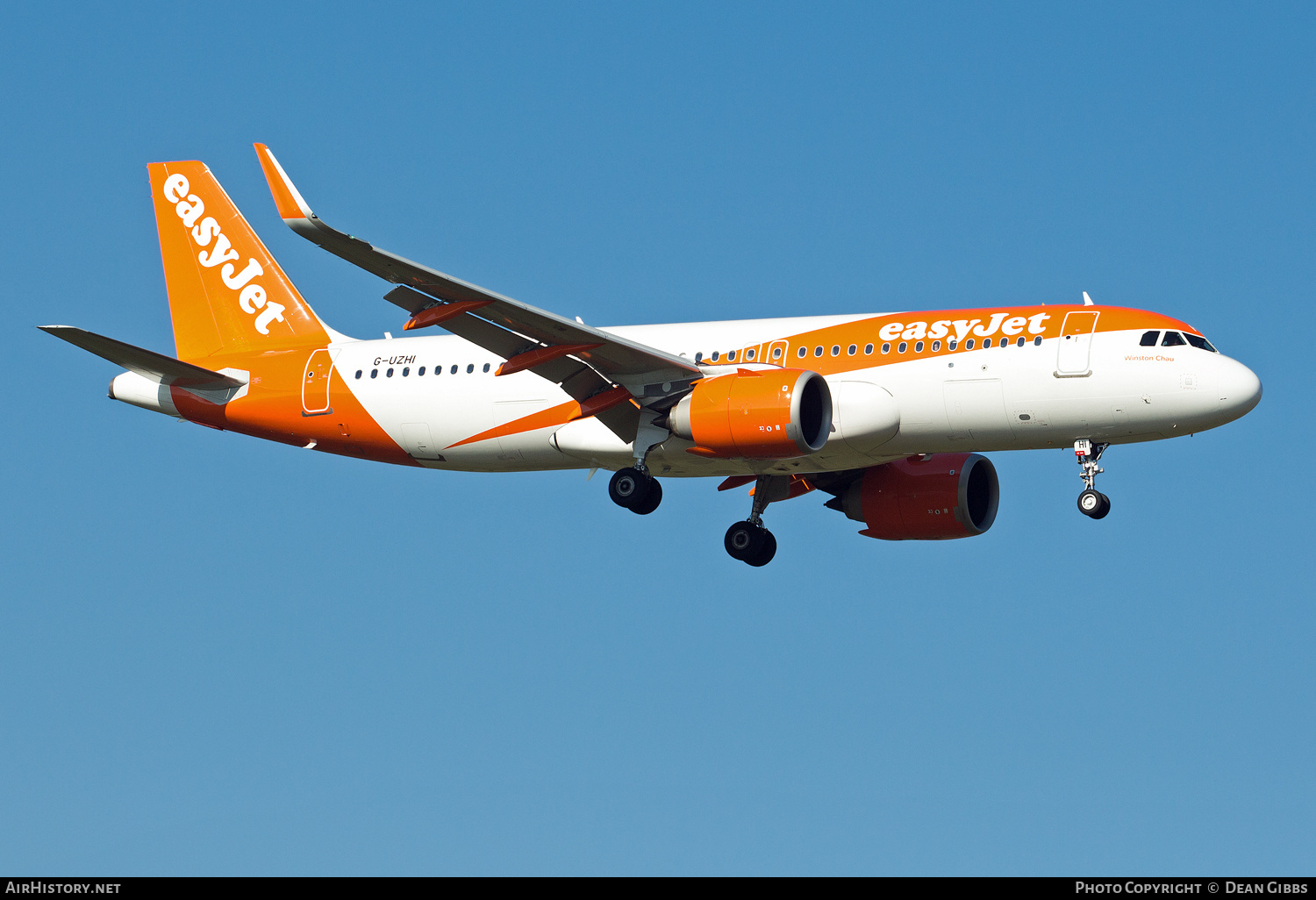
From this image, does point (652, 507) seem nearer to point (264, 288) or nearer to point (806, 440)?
point (806, 440)

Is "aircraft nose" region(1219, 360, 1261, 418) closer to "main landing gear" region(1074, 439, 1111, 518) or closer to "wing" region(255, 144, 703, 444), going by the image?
"main landing gear" region(1074, 439, 1111, 518)

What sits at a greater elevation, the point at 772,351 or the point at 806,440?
the point at 772,351

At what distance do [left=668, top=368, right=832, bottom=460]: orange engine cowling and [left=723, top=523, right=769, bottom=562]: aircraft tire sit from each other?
5164 mm

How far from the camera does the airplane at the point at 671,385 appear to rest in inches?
1406

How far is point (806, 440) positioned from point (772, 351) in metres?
2.84

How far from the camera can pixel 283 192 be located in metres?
31.7

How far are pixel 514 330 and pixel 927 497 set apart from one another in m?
11.0

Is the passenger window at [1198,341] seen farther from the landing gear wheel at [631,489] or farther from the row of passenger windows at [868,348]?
the landing gear wheel at [631,489]

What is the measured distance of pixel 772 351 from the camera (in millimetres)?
38594

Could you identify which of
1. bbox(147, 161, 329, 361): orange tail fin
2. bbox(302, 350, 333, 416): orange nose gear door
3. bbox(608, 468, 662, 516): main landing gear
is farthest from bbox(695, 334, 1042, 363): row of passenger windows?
bbox(147, 161, 329, 361): orange tail fin

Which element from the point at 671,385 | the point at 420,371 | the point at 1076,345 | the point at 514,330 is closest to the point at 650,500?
the point at 671,385
